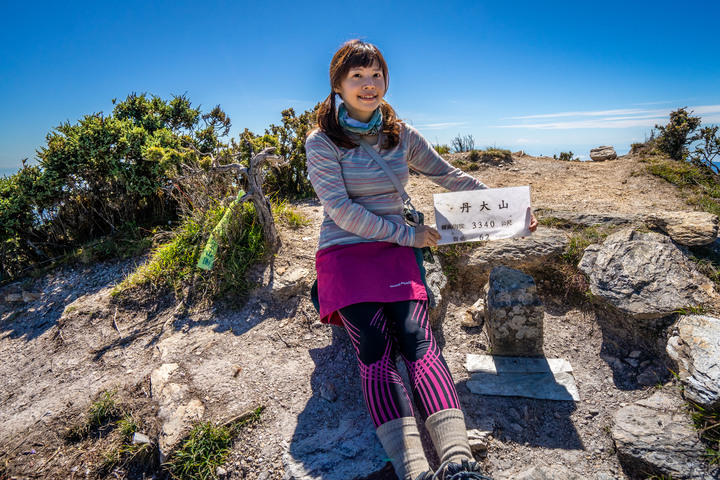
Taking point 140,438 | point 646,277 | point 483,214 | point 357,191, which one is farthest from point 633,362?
point 140,438

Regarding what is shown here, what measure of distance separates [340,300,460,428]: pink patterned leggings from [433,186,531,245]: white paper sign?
2.07ft

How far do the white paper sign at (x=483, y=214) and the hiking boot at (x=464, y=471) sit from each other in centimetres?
143

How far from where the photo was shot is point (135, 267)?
4.80 m

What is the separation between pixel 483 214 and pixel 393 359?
1.25 m

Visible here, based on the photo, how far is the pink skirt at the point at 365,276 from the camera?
238 cm

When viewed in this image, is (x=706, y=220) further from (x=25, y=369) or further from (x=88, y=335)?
(x=25, y=369)

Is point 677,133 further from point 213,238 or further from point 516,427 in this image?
point 213,238

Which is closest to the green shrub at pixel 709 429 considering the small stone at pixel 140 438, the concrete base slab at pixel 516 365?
the concrete base slab at pixel 516 365

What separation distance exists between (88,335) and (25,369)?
576 millimetres

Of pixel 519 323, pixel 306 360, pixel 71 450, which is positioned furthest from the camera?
pixel 306 360

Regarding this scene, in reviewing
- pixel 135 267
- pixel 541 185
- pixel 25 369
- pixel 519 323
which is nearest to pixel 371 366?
pixel 519 323

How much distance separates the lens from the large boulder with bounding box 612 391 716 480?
6.57 feet

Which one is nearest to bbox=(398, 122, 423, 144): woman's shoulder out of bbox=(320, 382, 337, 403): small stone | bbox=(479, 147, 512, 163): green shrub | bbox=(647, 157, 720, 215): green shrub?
bbox=(320, 382, 337, 403): small stone

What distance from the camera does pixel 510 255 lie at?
3545mm
